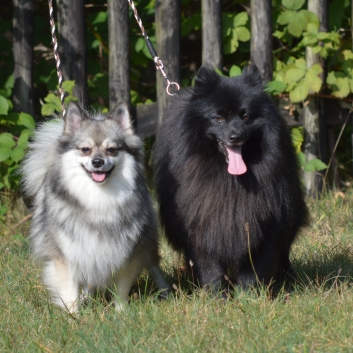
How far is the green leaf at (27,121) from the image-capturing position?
228 inches

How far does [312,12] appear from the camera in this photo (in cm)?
616

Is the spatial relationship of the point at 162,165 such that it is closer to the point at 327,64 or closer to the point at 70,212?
the point at 70,212

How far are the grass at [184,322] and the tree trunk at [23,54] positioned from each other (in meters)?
2.18

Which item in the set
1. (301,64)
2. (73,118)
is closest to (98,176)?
(73,118)

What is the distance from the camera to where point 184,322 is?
138 inches

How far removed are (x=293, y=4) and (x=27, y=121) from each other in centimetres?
270

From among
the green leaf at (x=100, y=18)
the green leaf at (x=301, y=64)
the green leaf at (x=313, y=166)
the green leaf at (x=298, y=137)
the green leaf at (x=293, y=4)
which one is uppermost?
the green leaf at (x=293, y=4)

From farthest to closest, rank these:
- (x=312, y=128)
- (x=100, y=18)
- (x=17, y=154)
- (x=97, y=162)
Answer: (x=100, y=18) < (x=312, y=128) < (x=17, y=154) < (x=97, y=162)

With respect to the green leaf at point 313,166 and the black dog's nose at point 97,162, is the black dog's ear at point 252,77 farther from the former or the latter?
the green leaf at point 313,166

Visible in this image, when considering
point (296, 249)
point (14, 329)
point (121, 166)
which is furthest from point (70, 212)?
point (296, 249)

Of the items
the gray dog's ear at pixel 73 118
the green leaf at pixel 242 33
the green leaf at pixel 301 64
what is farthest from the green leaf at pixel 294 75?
the gray dog's ear at pixel 73 118

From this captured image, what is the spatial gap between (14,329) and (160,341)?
0.82 m

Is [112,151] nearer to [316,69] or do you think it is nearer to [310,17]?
[316,69]

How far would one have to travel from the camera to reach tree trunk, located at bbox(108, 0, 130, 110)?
598 centimetres
